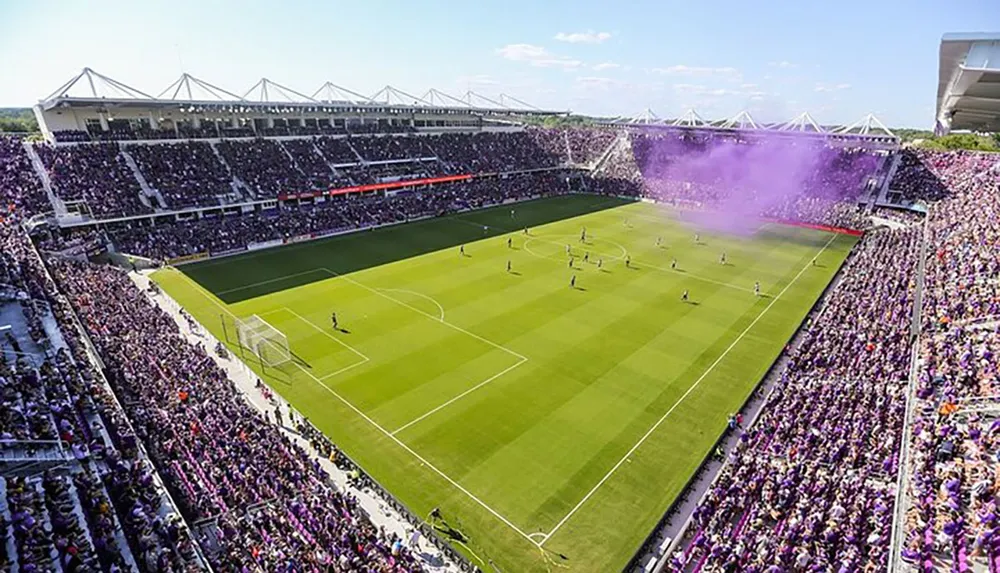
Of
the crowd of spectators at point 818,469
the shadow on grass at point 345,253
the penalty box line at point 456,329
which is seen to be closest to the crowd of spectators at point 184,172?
the shadow on grass at point 345,253

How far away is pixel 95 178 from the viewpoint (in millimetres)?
42219

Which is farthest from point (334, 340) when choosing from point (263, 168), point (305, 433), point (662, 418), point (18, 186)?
point (263, 168)

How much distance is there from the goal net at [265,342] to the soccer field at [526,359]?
656 mm

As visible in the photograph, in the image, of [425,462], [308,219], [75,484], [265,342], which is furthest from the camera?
[308,219]

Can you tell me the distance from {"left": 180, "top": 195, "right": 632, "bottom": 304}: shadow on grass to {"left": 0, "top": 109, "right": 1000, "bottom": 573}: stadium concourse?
4.16 m

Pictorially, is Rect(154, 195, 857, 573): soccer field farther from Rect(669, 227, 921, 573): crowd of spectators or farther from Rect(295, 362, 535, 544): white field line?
Rect(669, 227, 921, 573): crowd of spectators

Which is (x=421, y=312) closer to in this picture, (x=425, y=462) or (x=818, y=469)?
(x=425, y=462)

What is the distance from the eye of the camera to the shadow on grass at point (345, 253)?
34844mm

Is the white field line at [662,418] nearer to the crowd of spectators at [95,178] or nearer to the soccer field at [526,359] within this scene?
the soccer field at [526,359]

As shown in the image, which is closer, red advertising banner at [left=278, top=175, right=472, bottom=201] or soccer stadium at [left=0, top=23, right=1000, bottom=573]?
soccer stadium at [left=0, top=23, right=1000, bottom=573]

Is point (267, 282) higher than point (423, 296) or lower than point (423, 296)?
higher

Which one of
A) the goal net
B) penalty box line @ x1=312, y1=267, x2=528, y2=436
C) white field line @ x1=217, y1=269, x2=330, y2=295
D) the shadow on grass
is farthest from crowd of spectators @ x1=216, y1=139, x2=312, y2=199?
the goal net

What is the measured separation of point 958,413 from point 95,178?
55248mm

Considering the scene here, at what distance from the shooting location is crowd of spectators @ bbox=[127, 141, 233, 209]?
44.7m
